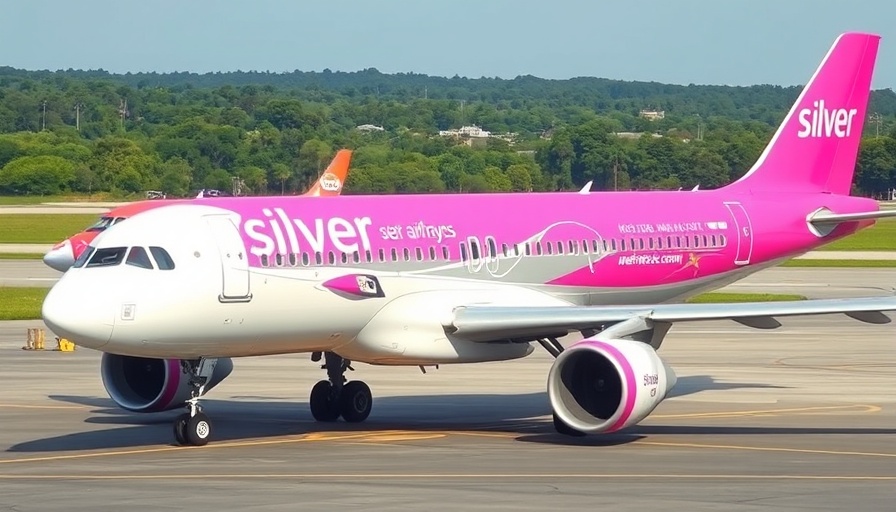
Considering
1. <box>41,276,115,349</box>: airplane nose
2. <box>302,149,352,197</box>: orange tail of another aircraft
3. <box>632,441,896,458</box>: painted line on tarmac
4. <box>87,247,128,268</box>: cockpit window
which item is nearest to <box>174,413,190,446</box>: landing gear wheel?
<box>41,276,115,349</box>: airplane nose

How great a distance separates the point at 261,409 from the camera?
34.0 m

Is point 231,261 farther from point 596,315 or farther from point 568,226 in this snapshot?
point 568,226

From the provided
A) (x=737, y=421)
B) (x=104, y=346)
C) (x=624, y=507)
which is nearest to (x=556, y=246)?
(x=737, y=421)

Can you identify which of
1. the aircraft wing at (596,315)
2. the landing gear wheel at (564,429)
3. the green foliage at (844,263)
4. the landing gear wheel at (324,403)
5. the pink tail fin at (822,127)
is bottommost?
the green foliage at (844,263)

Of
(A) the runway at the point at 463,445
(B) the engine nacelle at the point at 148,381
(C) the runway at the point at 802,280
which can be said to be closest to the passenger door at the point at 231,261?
(A) the runway at the point at 463,445

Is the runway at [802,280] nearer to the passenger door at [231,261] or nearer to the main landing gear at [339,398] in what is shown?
the main landing gear at [339,398]

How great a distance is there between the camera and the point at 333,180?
7050 centimetres

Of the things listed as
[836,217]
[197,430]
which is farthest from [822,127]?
[197,430]

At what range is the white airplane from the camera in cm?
2667

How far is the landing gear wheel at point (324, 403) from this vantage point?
31812mm

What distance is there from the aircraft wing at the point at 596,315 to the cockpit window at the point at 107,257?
5.88m

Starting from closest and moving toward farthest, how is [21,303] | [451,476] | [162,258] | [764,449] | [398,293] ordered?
[451,476] → [162,258] → [764,449] → [398,293] → [21,303]

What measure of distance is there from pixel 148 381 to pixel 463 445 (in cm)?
662

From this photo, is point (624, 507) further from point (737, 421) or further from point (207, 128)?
point (207, 128)
